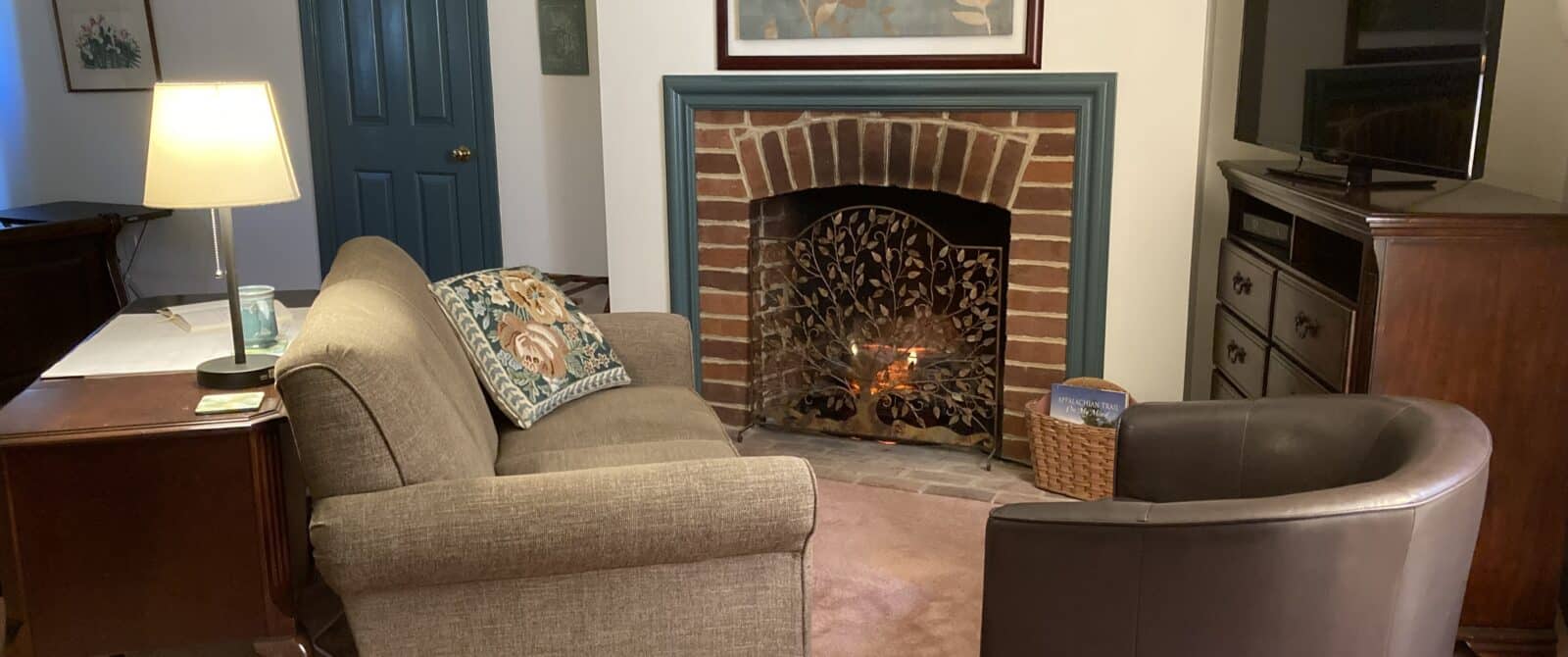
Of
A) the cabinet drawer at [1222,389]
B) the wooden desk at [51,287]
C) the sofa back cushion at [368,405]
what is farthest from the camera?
the wooden desk at [51,287]

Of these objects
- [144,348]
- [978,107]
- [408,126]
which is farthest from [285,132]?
[978,107]

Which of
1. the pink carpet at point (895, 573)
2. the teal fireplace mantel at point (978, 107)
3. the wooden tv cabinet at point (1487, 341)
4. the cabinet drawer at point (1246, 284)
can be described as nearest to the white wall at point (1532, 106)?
the wooden tv cabinet at point (1487, 341)

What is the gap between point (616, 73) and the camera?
378cm

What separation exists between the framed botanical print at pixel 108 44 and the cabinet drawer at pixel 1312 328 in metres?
4.84

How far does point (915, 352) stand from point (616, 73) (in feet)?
4.19

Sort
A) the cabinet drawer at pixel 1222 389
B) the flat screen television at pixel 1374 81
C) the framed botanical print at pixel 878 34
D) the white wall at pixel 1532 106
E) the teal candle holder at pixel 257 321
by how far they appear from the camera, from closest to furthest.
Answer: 1. the flat screen television at pixel 1374 81
2. the teal candle holder at pixel 257 321
3. the white wall at pixel 1532 106
4. the cabinet drawer at pixel 1222 389
5. the framed botanical print at pixel 878 34

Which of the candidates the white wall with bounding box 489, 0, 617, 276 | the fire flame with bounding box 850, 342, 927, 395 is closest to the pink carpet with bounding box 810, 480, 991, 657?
the fire flame with bounding box 850, 342, 927, 395

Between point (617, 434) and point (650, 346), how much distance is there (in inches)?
20.9

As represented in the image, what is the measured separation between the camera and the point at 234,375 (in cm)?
221

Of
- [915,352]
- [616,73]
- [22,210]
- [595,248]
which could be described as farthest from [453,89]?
[915,352]

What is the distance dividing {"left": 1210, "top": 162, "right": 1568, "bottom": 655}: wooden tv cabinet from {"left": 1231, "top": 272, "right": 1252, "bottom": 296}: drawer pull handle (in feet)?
1.58

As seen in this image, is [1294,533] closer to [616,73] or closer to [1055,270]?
[1055,270]

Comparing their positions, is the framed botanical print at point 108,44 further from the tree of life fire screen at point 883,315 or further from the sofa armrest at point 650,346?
the sofa armrest at point 650,346

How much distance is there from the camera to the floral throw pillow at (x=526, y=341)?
262 cm
